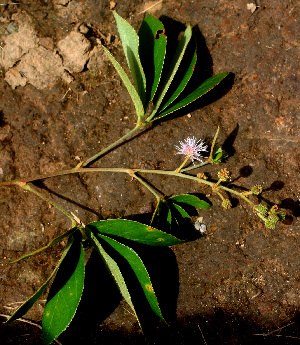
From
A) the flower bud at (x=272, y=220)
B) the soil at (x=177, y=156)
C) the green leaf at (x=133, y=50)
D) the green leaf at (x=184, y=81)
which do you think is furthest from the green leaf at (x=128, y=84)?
the flower bud at (x=272, y=220)

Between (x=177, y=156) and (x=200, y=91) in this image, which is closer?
(x=200, y=91)

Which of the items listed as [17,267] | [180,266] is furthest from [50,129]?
[180,266]

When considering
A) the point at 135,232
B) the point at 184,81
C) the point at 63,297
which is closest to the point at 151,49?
the point at 184,81

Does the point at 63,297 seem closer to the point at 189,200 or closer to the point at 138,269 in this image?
the point at 138,269

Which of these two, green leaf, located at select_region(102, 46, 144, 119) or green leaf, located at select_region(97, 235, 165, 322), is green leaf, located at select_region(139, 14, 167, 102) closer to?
green leaf, located at select_region(102, 46, 144, 119)

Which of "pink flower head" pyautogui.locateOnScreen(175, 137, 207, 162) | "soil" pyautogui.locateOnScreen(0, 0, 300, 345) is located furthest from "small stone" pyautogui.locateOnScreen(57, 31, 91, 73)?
"pink flower head" pyautogui.locateOnScreen(175, 137, 207, 162)

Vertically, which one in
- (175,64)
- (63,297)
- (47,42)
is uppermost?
(47,42)

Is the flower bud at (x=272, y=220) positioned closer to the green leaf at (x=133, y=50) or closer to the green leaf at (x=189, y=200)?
the green leaf at (x=189, y=200)
